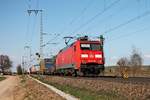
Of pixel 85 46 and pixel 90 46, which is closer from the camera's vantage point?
pixel 85 46

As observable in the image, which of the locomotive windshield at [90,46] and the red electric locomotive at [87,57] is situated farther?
the locomotive windshield at [90,46]

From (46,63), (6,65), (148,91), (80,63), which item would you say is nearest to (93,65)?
(80,63)

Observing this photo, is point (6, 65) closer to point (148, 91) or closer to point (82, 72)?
Result: point (82, 72)

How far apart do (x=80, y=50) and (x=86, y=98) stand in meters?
26.9

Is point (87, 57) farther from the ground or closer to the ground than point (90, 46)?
closer to the ground

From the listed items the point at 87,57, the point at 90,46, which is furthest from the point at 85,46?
the point at 87,57

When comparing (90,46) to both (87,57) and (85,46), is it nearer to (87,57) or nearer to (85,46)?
(85,46)

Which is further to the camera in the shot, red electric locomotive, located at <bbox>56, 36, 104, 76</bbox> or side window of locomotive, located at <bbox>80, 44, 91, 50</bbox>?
side window of locomotive, located at <bbox>80, 44, 91, 50</bbox>

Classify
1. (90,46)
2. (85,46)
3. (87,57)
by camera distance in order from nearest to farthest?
1. (87,57)
2. (85,46)
3. (90,46)

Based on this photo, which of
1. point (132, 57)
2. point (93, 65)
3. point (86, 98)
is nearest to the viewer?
point (86, 98)

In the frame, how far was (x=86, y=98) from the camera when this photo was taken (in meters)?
17.0

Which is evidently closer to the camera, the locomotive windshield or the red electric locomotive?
the red electric locomotive

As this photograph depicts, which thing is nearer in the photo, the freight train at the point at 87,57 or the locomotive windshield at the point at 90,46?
the freight train at the point at 87,57

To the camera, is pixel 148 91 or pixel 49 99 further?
pixel 49 99
